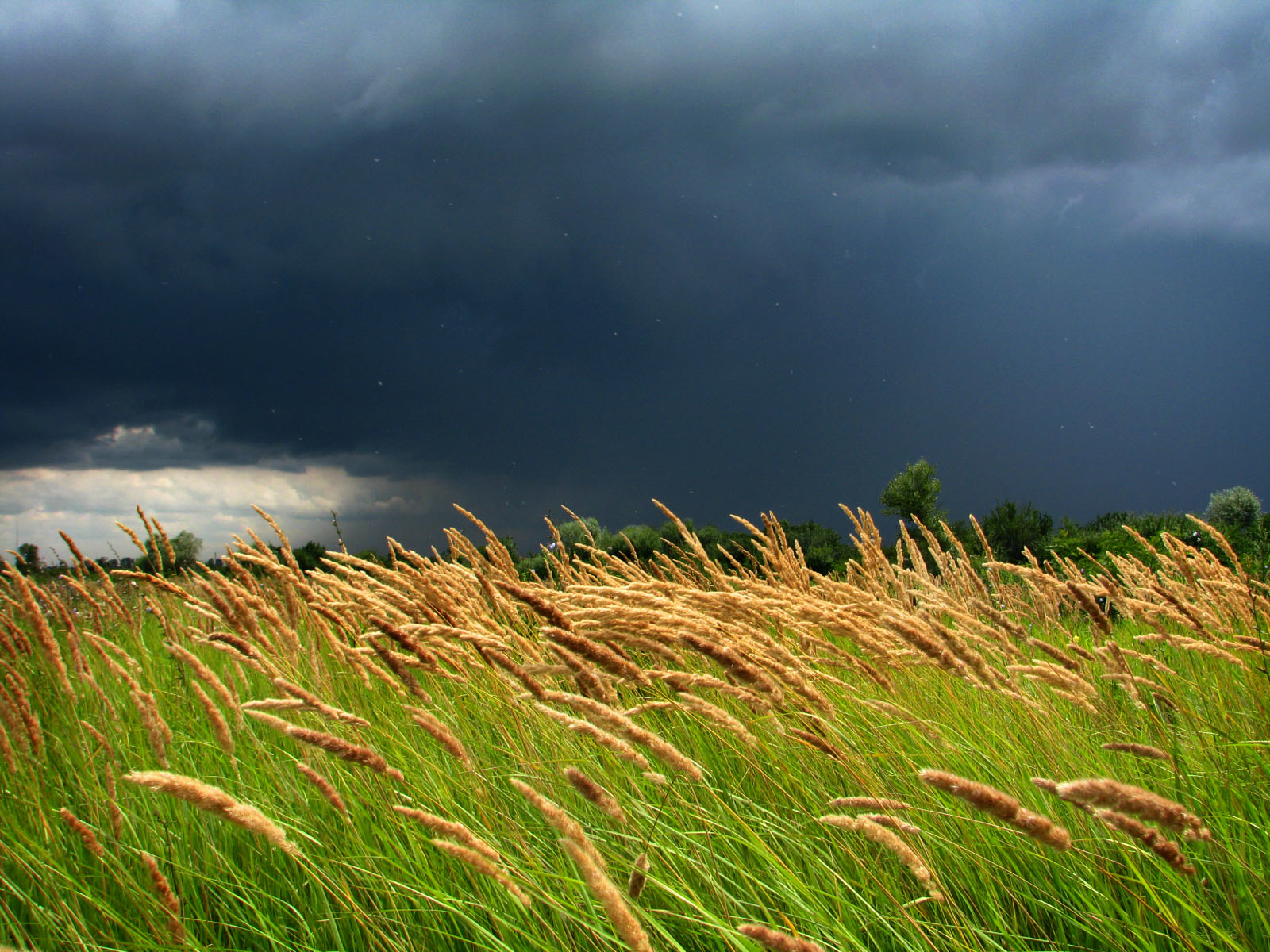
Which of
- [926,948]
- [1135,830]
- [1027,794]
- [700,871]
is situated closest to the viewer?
[1135,830]

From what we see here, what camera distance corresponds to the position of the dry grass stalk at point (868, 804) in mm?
1156

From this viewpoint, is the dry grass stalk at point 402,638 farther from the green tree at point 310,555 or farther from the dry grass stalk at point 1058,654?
the green tree at point 310,555

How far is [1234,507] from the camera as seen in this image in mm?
16797

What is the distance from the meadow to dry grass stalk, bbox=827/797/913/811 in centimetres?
1

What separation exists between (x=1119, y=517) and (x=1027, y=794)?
16.1 m

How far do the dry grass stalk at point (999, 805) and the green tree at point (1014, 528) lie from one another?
543 inches

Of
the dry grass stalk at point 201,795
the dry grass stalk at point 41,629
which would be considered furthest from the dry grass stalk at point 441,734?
the dry grass stalk at point 41,629

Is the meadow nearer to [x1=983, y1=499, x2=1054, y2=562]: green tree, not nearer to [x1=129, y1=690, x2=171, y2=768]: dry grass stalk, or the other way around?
[x1=129, y1=690, x2=171, y2=768]: dry grass stalk

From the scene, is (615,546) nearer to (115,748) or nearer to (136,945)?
(115,748)

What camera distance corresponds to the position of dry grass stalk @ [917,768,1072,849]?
2.62 feet

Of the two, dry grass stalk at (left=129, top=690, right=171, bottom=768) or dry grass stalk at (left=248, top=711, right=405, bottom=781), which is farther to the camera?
dry grass stalk at (left=129, top=690, right=171, bottom=768)

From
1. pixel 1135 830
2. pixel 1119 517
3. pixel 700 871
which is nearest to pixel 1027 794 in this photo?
pixel 700 871

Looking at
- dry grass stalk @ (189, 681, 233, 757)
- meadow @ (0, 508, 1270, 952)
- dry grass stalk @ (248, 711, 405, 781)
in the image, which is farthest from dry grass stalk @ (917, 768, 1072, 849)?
dry grass stalk @ (189, 681, 233, 757)

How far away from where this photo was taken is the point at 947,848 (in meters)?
1.74
